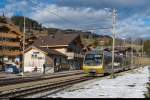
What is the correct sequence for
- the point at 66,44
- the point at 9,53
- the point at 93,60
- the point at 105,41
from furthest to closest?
the point at 105,41 < the point at 9,53 < the point at 66,44 < the point at 93,60

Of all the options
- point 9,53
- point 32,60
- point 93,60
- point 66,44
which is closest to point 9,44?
point 9,53

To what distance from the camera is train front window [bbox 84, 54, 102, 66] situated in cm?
4528

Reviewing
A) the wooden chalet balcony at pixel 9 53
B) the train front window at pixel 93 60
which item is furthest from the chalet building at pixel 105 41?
the train front window at pixel 93 60

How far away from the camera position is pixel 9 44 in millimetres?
94625

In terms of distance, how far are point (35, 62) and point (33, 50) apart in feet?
7.98

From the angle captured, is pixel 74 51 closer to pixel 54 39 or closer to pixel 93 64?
pixel 54 39

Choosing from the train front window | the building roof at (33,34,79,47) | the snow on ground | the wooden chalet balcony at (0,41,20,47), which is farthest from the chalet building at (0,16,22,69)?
the snow on ground

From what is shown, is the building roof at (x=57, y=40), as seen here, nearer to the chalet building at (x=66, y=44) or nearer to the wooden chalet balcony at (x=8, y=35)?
the chalet building at (x=66, y=44)

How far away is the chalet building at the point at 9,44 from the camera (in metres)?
91.2

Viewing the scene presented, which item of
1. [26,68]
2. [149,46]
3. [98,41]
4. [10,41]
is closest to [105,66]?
[26,68]

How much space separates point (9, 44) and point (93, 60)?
171 feet

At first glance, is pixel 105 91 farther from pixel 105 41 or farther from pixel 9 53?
pixel 105 41

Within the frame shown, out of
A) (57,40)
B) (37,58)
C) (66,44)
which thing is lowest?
(37,58)

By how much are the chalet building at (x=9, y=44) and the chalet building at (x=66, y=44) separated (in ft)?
18.1
